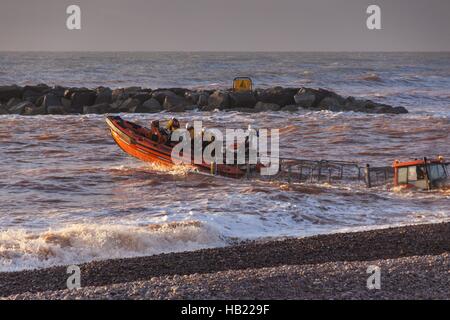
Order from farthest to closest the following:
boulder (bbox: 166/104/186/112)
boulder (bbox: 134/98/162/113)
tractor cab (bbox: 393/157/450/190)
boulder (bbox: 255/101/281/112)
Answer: boulder (bbox: 166/104/186/112), boulder (bbox: 255/101/281/112), boulder (bbox: 134/98/162/113), tractor cab (bbox: 393/157/450/190)

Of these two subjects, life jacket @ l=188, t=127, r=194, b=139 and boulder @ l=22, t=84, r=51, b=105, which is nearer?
life jacket @ l=188, t=127, r=194, b=139

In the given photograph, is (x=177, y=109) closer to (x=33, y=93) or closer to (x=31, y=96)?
(x=31, y=96)

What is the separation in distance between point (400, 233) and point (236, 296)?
661cm

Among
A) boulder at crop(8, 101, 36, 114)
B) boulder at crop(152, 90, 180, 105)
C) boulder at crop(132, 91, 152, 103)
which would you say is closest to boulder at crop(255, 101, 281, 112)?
boulder at crop(152, 90, 180, 105)

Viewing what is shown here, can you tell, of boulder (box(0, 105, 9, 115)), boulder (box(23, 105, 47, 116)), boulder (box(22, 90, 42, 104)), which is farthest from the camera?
boulder (box(22, 90, 42, 104))

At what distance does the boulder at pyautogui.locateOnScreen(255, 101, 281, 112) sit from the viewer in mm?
47344

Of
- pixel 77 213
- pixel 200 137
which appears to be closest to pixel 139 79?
pixel 200 137

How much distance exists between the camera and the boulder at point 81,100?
4778 centimetres

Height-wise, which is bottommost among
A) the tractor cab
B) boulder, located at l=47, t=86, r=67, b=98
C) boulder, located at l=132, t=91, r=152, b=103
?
the tractor cab

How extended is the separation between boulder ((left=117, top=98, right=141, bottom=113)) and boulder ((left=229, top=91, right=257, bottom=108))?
5.86m

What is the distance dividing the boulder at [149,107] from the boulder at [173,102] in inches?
22.5

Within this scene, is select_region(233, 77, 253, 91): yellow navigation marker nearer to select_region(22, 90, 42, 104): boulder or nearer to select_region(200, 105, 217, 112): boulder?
select_region(200, 105, 217, 112): boulder

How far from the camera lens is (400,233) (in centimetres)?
1491
